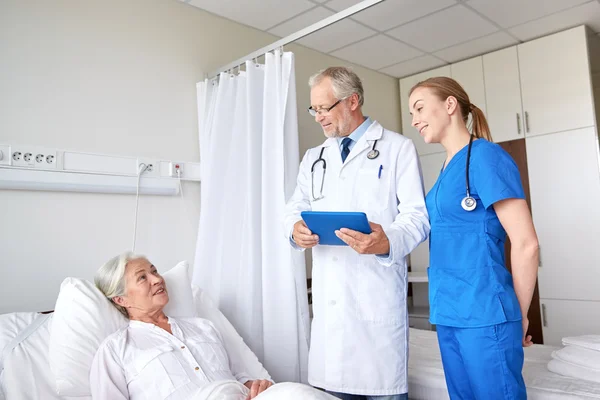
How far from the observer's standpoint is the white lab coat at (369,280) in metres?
1.51

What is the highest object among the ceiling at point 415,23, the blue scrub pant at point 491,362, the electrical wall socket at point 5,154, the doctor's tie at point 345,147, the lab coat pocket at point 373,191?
the ceiling at point 415,23

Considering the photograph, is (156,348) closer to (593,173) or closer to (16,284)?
(16,284)

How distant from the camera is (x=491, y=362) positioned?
1.22 m

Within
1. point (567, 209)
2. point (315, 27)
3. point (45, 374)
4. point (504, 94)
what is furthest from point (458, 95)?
point (504, 94)

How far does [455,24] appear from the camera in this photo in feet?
10.7

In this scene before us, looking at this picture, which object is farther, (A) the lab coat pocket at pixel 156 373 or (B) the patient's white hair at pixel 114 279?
(B) the patient's white hair at pixel 114 279

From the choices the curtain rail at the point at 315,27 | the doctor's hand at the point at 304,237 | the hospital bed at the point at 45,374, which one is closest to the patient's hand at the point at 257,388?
the hospital bed at the point at 45,374

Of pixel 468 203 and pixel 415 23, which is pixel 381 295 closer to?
pixel 468 203

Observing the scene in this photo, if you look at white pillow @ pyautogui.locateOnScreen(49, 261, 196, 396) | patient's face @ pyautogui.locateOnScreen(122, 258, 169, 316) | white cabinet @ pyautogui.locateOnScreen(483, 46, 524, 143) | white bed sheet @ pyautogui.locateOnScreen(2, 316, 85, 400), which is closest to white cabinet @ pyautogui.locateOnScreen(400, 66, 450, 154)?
white cabinet @ pyautogui.locateOnScreen(483, 46, 524, 143)

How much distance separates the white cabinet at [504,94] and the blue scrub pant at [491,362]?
2.72 m

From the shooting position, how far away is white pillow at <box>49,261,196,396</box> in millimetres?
1603

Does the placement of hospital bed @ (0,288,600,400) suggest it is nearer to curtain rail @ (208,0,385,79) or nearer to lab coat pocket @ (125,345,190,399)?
lab coat pocket @ (125,345,190,399)

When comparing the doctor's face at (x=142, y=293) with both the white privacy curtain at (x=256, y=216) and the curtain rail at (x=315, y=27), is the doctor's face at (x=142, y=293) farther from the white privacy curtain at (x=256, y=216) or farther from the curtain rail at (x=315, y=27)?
the curtain rail at (x=315, y=27)

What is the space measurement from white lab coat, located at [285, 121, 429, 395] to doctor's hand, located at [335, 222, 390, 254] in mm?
46
